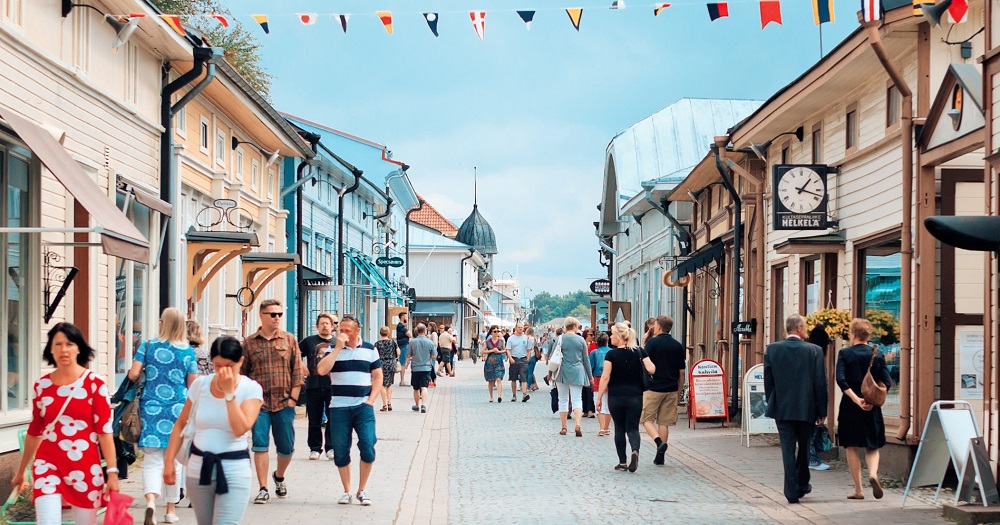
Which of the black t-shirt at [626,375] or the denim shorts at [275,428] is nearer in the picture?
the denim shorts at [275,428]

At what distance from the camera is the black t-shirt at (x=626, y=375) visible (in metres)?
14.4

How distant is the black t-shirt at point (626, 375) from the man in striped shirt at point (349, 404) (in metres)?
4.08

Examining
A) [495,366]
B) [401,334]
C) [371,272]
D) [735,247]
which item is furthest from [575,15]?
[371,272]

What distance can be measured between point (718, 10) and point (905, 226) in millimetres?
3149

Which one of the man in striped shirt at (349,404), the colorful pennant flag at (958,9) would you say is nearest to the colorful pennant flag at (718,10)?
the colorful pennant flag at (958,9)

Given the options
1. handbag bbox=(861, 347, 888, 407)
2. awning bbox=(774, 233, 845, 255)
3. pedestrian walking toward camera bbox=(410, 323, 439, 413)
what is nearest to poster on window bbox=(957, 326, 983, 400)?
handbag bbox=(861, 347, 888, 407)

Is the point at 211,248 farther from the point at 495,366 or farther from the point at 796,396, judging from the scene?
the point at 495,366

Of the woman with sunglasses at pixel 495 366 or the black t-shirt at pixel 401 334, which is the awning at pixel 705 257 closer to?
the woman with sunglasses at pixel 495 366

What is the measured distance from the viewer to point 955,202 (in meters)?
13.2

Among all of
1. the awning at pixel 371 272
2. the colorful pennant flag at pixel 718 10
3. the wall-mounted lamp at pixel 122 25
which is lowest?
the awning at pixel 371 272

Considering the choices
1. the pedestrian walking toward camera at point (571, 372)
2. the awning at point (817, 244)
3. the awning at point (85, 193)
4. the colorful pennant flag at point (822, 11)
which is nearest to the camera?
the awning at point (85, 193)

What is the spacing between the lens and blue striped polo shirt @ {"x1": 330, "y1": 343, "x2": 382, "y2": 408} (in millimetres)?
11039

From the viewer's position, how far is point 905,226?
13.6 meters

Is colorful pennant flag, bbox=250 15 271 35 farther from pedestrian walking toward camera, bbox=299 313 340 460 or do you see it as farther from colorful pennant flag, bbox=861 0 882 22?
colorful pennant flag, bbox=861 0 882 22
